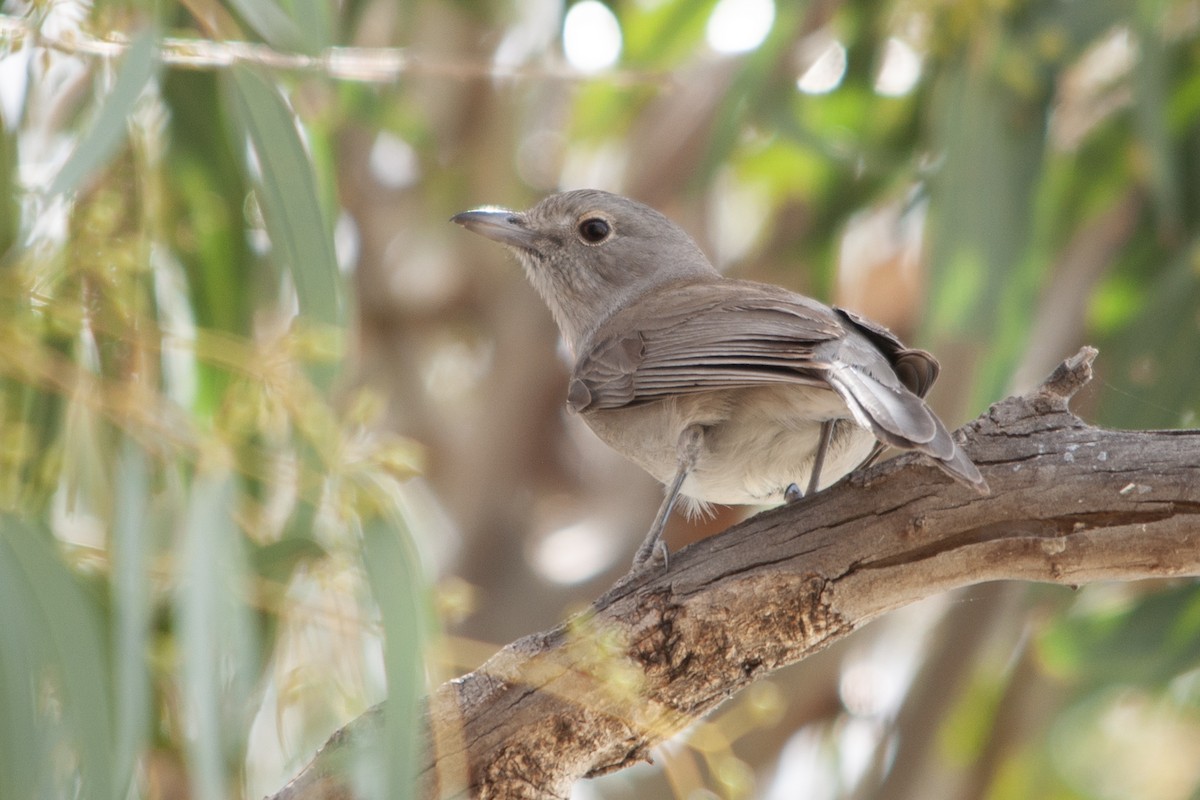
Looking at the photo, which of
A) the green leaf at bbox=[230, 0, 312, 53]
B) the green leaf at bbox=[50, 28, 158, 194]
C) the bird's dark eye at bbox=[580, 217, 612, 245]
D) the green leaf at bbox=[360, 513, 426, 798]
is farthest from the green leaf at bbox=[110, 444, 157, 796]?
the bird's dark eye at bbox=[580, 217, 612, 245]

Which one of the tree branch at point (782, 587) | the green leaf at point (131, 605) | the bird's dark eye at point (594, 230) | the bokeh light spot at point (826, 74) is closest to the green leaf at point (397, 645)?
the tree branch at point (782, 587)

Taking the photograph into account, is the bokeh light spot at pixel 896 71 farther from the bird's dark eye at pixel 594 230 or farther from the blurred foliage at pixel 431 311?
the bird's dark eye at pixel 594 230

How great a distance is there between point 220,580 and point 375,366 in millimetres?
3616

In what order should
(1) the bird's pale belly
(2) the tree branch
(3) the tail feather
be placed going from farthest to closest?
(1) the bird's pale belly, (2) the tree branch, (3) the tail feather

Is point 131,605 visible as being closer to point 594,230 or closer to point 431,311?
point 594,230

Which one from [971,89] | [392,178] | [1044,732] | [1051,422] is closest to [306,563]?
[1051,422]

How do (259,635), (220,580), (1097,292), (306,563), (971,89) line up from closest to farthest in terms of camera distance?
(220,580) < (306,563) < (259,635) < (971,89) < (1097,292)

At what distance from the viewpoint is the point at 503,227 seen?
4168mm

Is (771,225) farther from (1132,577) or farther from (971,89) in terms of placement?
(1132,577)

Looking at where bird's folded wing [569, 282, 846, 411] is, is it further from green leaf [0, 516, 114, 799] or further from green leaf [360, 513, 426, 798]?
green leaf [0, 516, 114, 799]

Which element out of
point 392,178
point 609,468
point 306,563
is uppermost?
point 392,178

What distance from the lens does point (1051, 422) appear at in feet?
7.87

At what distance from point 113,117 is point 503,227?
6.57 ft

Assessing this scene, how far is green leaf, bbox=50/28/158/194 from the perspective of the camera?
6.91 ft
